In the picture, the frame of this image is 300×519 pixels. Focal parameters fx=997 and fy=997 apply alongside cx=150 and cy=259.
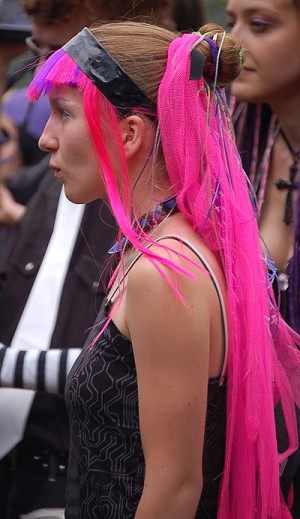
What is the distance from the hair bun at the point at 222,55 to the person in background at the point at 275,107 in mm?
732

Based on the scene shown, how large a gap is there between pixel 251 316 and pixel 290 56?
43.8 inches

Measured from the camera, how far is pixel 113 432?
6.32 feet

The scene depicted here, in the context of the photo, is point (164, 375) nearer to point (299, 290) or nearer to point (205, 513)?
point (205, 513)

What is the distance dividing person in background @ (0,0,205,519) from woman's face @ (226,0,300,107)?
29 centimetres

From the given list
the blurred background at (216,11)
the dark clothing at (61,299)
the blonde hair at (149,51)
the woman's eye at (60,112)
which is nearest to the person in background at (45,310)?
the dark clothing at (61,299)

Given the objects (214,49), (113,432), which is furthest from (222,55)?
(113,432)

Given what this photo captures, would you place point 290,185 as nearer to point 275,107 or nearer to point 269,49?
point 275,107

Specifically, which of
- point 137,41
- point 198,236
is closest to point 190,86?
point 137,41

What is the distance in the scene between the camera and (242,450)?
6.46ft

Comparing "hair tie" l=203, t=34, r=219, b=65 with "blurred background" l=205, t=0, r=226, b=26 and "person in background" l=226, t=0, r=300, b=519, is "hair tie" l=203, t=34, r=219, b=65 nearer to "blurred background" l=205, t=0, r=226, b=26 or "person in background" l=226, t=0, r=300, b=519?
"person in background" l=226, t=0, r=300, b=519

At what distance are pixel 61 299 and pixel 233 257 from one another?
2.90 feet

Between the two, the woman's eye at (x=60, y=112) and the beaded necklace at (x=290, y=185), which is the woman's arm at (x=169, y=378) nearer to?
the woman's eye at (x=60, y=112)

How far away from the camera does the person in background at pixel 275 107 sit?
9.08 ft

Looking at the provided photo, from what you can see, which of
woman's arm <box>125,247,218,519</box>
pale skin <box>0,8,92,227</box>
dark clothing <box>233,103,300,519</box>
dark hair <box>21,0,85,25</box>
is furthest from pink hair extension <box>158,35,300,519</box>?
dark hair <box>21,0,85,25</box>
